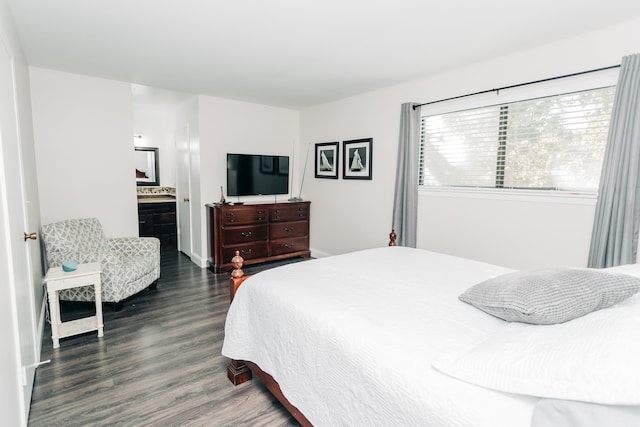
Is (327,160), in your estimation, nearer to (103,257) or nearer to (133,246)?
(133,246)

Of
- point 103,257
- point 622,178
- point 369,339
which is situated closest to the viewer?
point 369,339

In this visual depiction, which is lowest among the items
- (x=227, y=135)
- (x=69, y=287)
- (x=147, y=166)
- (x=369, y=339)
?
(x=69, y=287)

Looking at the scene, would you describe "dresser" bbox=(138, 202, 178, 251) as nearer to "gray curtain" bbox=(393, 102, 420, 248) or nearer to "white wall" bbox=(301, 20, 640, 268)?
"white wall" bbox=(301, 20, 640, 268)

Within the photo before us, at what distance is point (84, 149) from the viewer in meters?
3.78

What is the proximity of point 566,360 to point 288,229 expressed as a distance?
4427 mm

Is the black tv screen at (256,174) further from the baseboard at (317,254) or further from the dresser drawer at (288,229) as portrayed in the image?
the baseboard at (317,254)

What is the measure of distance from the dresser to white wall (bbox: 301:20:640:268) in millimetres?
2484

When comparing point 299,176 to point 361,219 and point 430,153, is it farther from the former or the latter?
point 430,153

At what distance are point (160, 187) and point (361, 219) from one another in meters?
3.91

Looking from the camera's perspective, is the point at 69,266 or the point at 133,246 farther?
the point at 133,246

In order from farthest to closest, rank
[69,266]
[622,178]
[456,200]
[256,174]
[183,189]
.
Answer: [183,189], [256,174], [456,200], [69,266], [622,178]

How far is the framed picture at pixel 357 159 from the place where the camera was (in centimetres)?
434

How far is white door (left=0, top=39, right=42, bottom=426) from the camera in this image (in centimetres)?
141

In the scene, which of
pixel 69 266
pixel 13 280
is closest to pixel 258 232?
pixel 69 266
